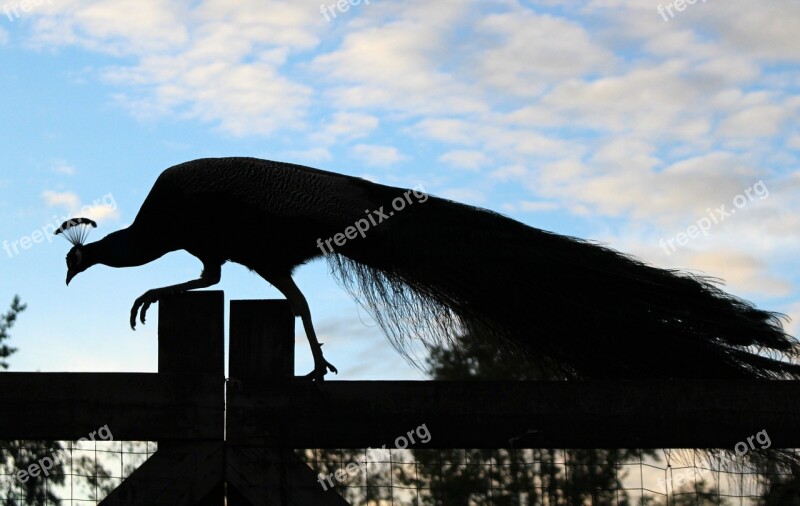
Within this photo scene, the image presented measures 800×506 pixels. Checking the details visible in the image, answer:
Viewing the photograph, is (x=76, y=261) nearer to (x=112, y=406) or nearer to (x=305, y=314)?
(x=305, y=314)

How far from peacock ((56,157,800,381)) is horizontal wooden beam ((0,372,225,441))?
19.3 inches

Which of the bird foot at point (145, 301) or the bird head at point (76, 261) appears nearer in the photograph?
the bird foot at point (145, 301)

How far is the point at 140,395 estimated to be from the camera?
2.75 metres

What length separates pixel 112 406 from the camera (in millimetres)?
2752

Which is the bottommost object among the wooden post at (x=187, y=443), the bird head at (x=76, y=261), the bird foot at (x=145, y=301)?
the wooden post at (x=187, y=443)

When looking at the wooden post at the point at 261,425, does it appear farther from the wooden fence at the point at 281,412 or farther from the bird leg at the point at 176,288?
the bird leg at the point at 176,288

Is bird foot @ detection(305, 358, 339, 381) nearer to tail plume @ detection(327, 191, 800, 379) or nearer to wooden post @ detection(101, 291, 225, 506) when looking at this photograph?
tail plume @ detection(327, 191, 800, 379)

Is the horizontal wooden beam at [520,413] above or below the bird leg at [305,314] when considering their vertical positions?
below

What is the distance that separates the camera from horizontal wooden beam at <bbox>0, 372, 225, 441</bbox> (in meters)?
2.74

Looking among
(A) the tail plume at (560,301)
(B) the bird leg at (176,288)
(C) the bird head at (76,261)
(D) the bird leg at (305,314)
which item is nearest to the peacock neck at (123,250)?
(C) the bird head at (76,261)

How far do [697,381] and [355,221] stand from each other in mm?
1506

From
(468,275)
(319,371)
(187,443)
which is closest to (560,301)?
(468,275)

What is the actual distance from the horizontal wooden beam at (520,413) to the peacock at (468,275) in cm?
39

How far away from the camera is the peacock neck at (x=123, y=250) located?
14.5ft
